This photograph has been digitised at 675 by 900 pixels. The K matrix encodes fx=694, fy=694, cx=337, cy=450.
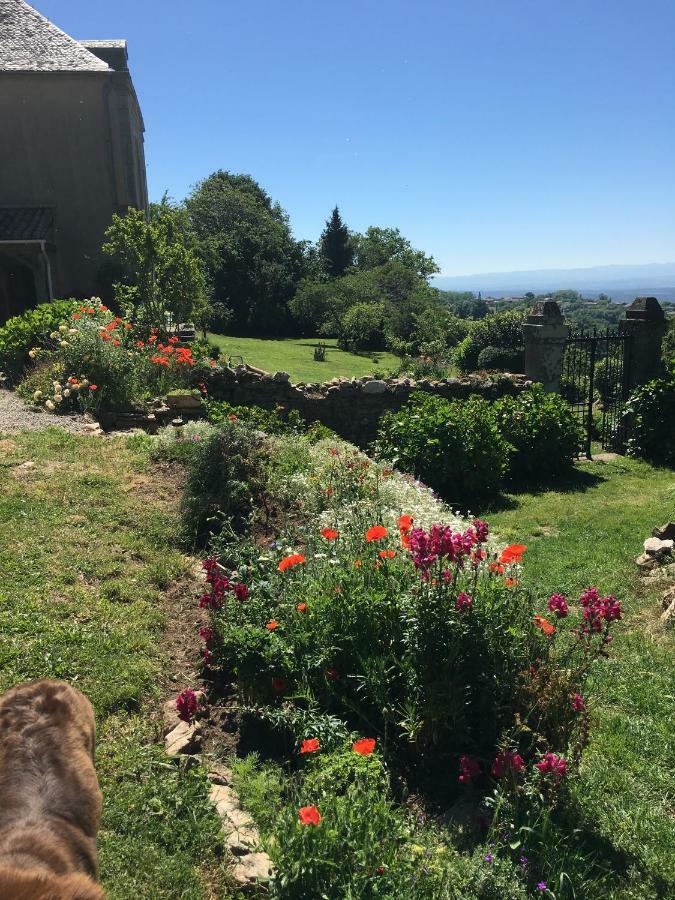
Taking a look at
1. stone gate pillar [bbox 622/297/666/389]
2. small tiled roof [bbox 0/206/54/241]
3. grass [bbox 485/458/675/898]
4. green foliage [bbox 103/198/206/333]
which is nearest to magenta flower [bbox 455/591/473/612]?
grass [bbox 485/458/675/898]

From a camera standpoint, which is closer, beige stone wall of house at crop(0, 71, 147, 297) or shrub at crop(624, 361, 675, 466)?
shrub at crop(624, 361, 675, 466)

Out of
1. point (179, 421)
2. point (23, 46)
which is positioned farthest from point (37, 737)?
point (23, 46)

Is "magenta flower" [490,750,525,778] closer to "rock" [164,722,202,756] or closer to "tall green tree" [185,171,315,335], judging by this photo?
"rock" [164,722,202,756]

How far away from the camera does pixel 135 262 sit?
15539mm

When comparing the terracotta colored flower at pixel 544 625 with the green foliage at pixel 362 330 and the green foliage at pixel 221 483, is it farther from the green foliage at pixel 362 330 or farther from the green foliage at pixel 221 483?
the green foliage at pixel 362 330

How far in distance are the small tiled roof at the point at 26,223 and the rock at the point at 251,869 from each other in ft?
58.5

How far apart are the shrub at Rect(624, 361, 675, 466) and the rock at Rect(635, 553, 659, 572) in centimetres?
547

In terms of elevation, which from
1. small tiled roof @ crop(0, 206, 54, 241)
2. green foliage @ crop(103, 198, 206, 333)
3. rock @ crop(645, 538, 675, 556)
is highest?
small tiled roof @ crop(0, 206, 54, 241)

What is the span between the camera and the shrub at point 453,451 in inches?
357

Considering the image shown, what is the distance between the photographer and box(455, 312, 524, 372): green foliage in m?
21.1

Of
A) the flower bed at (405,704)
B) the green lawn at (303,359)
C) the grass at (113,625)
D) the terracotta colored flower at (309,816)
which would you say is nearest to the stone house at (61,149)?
the green lawn at (303,359)

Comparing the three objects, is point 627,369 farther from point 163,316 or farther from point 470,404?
point 163,316

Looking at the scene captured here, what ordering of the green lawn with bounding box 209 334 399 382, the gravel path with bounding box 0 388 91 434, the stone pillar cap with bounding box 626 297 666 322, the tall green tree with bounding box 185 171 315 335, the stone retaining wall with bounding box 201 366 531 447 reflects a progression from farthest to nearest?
the tall green tree with bounding box 185 171 315 335 < the green lawn with bounding box 209 334 399 382 < the stone pillar cap with bounding box 626 297 666 322 < the stone retaining wall with bounding box 201 366 531 447 < the gravel path with bounding box 0 388 91 434

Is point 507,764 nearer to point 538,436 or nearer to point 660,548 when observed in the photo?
point 660,548
